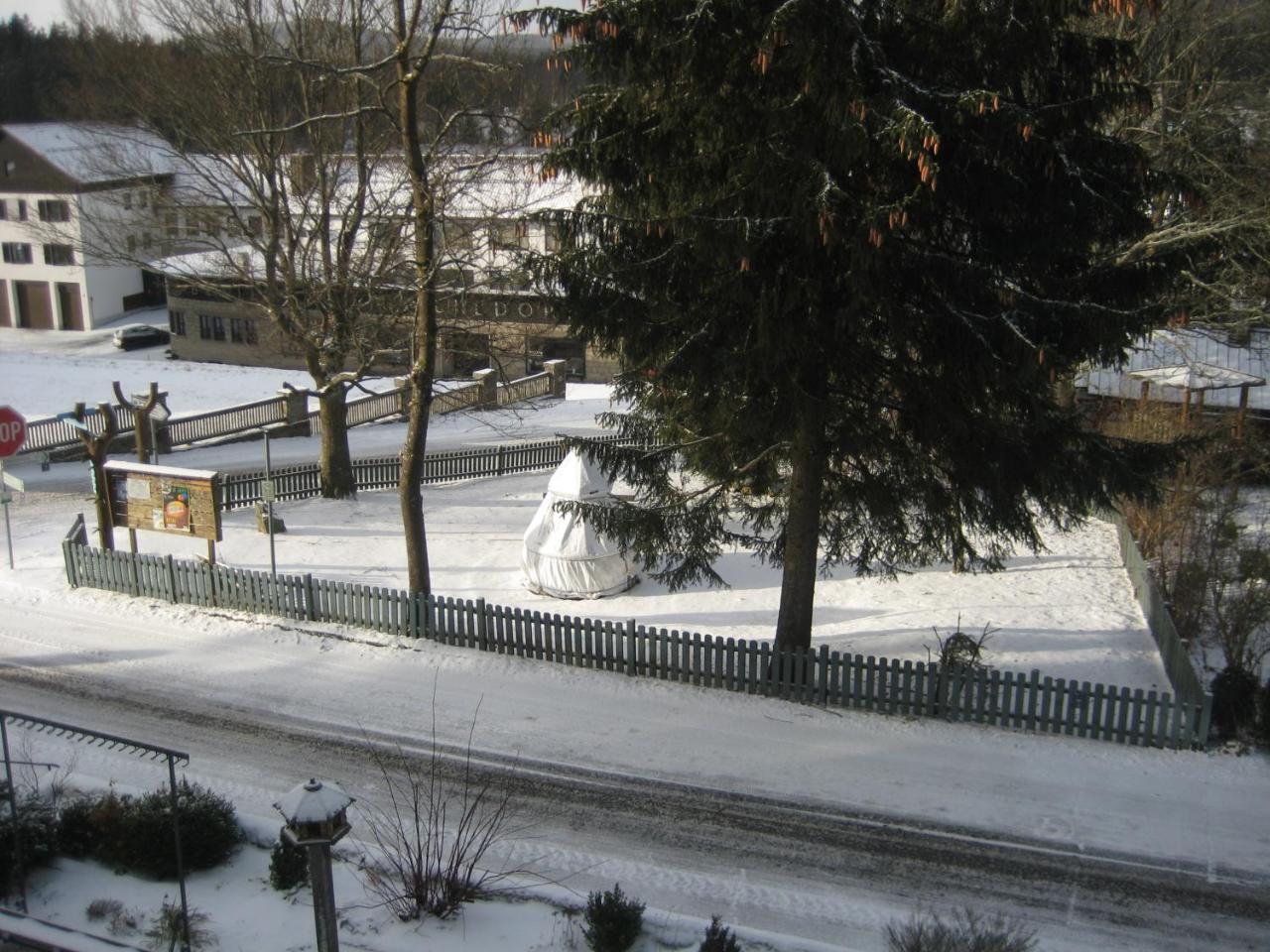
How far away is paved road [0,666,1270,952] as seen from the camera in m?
9.53

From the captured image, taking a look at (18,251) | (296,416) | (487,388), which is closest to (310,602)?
(296,416)

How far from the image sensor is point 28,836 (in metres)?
9.41

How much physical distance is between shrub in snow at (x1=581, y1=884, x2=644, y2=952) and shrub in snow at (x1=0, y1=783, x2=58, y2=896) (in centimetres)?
484

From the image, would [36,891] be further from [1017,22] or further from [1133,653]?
[1133,653]

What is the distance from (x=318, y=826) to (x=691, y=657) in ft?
Answer: 26.7

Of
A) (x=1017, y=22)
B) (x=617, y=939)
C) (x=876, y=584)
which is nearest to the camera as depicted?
(x=617, y=939)

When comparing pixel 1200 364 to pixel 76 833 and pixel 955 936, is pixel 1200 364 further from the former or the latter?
pixel 76 833

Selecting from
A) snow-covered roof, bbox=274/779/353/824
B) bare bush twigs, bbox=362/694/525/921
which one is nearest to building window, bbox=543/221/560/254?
bare bush twigs, bbox=362/694/525/921

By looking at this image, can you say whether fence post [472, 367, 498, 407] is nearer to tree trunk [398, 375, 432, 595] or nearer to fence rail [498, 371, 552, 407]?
fence rail [498, 371, 552, 407]

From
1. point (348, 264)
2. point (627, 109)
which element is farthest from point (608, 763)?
point (348, 264)

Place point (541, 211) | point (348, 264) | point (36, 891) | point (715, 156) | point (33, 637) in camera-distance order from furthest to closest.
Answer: point (348, 264), point (33, 637), point (541, 211), point (715, 156), point (36, 891)

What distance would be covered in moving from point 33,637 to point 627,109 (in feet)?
37.2

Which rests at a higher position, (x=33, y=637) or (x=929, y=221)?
(x=929, y=221)

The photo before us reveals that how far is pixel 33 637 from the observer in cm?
1559
